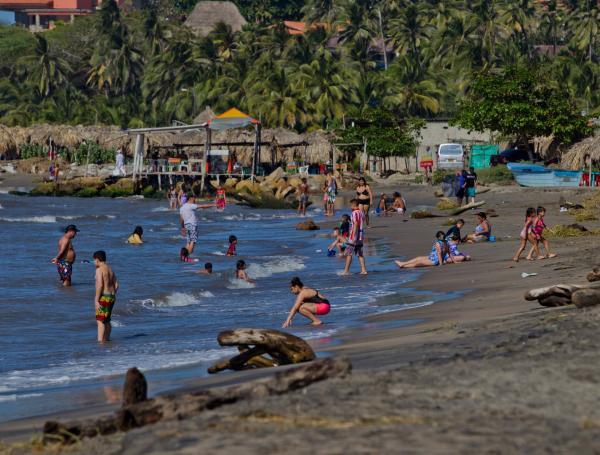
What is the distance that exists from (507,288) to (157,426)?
970 cm

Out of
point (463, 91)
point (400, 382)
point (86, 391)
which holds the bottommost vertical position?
point (86, 391)

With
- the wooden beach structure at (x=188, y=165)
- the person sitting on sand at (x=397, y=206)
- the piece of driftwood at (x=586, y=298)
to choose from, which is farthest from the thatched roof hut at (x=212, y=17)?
the piece of driftwood at (x=586, y=298)

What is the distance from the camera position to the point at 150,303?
59.5ft

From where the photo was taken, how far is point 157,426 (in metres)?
6.69

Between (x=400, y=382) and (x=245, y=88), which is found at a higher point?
(x=245, y=88)

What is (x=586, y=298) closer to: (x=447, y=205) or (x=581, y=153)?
(x=447, y=205)

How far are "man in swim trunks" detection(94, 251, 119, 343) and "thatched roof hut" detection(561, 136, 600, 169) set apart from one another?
98.2ft

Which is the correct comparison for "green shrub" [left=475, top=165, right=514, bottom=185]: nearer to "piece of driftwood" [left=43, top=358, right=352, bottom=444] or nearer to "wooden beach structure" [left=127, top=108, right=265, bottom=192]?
"wooden beach structure" [left=127, top=108, right=265, bottom=192]

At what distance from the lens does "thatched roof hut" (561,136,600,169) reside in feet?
136

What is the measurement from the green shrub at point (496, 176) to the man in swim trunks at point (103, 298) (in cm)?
3047

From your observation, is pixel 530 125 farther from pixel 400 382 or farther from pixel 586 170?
pixel 400 382

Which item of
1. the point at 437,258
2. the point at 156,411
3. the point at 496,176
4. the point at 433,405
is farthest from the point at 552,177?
the point at 156,411

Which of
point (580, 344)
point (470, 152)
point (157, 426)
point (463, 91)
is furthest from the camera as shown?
point (463, 91)

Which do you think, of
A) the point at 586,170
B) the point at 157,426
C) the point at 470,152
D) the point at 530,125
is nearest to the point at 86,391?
the point at 157,426
